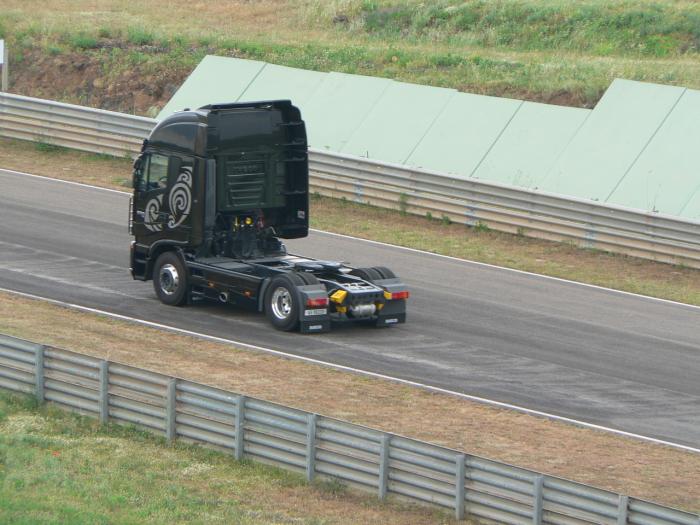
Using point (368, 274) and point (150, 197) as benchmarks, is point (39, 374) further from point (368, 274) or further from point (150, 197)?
point (368, 274)

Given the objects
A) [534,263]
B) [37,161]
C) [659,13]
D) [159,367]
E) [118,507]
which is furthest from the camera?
[659,13]

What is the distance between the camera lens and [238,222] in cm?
2153

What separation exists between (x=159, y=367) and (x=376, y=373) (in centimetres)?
281

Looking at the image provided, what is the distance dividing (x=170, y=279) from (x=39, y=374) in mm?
4989

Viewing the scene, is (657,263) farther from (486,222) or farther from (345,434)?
(345,434)

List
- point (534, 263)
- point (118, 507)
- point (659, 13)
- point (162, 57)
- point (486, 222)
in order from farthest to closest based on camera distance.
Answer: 1. point (659, 13)
2. point (162, 57)
3. point (486, 222)
4. point (534, 263)
5. point (118, 507)

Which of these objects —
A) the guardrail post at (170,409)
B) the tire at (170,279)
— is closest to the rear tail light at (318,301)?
the tire at (170,279)

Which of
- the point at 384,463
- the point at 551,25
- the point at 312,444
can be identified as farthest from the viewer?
the point at 551,25

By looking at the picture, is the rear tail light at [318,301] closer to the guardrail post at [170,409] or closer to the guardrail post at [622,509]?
the guardrail post at [170,409]

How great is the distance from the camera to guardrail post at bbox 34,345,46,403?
16859 millimetres

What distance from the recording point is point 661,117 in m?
28.6

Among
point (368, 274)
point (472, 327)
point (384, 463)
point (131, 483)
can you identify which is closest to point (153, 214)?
point (368, 274)

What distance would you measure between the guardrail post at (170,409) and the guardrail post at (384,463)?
9.10 ft

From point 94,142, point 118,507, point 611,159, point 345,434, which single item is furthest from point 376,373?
point 94,142
